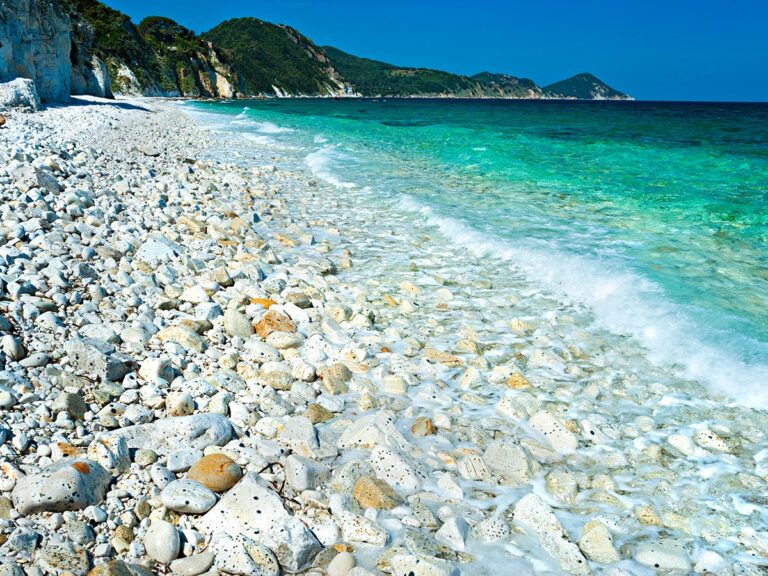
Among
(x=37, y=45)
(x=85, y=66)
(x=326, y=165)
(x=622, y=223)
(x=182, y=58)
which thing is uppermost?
(x=182, y=58)

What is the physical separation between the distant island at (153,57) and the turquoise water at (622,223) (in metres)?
17.5

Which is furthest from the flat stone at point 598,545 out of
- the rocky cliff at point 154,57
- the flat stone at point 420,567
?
the rocky cliff at point 154,57

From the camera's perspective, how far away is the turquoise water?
5285mm

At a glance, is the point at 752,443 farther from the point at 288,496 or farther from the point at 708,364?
the point at 288,496

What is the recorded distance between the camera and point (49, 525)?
2.36 meters

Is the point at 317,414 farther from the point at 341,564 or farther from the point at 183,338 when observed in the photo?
the point at 183,338

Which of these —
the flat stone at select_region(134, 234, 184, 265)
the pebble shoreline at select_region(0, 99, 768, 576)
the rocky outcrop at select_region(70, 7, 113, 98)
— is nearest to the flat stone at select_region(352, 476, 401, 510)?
the pebble shoreline at select_region(0, 99, 768, 576)

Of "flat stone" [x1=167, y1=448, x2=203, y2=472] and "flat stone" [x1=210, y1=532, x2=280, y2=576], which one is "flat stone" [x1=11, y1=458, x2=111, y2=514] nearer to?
"flat stone" [x1=167, y1=448, x2=203, y2=472]

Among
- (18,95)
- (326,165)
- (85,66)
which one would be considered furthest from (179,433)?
(85,66)

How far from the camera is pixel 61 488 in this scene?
2459 millimetres

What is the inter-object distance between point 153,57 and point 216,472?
4212 inches

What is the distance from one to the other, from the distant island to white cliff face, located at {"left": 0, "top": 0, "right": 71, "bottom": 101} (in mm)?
55

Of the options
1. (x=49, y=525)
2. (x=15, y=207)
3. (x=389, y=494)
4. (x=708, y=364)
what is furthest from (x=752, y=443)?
(x=15, y=207)

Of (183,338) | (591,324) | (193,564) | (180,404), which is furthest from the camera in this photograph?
(591,324)
